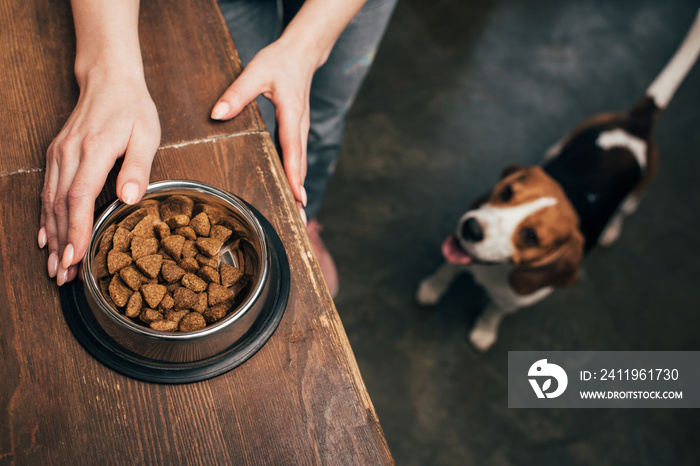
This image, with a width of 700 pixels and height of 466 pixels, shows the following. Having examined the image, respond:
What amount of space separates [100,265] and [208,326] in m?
0.17

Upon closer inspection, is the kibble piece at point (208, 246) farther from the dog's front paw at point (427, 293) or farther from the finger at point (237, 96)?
the dog's front paw at point (427, 293)

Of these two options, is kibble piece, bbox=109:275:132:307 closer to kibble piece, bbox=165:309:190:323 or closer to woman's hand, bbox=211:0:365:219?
kibble piece, bbox=165:309:190:323

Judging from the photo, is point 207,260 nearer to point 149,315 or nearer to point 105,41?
point 149,315

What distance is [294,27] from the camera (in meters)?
0.84

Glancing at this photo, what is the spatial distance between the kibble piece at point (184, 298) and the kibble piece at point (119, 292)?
57 mm

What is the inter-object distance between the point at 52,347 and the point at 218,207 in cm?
27

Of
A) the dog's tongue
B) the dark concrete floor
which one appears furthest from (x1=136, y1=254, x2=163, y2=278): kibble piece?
the dark concrete floor

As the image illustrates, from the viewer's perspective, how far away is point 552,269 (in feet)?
4.63

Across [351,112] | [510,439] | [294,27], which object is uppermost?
[294,27]

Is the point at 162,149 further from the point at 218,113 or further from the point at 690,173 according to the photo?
the point at 690,173

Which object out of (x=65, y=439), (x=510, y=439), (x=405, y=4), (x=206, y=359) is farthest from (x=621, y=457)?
(x=405, y=4)

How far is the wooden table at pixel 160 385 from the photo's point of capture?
58 cm

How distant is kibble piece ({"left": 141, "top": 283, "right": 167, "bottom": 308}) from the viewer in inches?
22.7

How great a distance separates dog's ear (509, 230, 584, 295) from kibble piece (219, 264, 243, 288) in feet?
3.32
